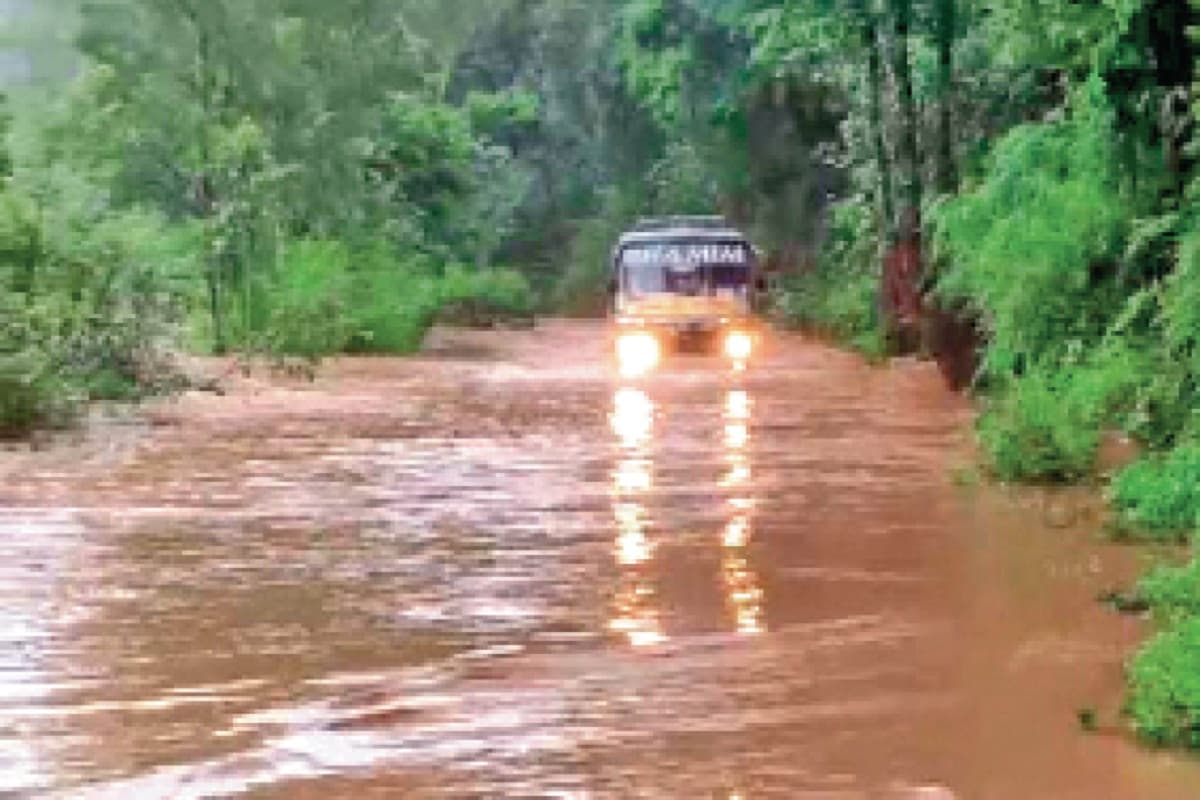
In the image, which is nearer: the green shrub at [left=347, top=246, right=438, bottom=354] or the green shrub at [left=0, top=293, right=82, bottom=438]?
the green shrub at [left=0, top=293, right=82, bottom=438]

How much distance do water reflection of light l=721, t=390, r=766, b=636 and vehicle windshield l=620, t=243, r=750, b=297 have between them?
42.7 feet

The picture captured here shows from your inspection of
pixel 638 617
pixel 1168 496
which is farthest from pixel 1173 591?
pixel 1168 496

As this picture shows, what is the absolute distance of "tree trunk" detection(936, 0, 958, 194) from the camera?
1001 inches

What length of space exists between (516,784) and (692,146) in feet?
153

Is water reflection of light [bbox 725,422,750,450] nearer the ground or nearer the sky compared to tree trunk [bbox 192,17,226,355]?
nearer the ground

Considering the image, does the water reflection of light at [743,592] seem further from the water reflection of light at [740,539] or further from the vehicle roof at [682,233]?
the vehicle roof at [682,233]

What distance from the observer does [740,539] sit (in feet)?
45.2

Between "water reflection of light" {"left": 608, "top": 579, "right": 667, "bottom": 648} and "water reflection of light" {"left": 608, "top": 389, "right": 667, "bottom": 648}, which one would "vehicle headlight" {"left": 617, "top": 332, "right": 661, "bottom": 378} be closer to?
"water reflection of light" {"left": 608, "top": 389, "right": 667, "bottom": 648}

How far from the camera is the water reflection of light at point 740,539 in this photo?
Answer: 1102cm

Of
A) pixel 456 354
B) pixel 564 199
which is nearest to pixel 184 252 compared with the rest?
pixel 456 354

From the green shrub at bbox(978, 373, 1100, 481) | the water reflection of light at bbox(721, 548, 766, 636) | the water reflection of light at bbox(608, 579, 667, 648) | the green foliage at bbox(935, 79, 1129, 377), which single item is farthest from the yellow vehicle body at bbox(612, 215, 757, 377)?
the water reflection of light at bbox(608, 579, 667, 648)

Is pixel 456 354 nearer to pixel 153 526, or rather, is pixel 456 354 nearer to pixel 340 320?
pixel 340 320

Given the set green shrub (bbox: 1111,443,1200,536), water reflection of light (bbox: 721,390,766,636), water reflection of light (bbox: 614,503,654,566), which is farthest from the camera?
water reflection of light (bbox: 614,503,654,566)

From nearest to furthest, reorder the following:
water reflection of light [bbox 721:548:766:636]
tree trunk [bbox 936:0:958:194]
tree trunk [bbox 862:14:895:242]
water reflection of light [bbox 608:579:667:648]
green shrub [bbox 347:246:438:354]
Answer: water reflection of light [bbox 608:579:667:648] < water reflection of light [bbox 721:548:766:636] < tree trunk [bbox 936:0:958:194] < tree trunk [bbox 862:14:895:242] < green shrub [bbox 347:246:438:354]
